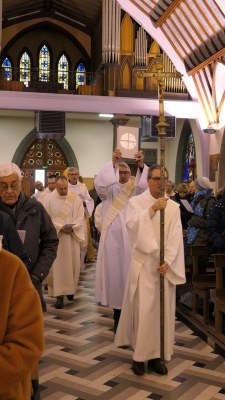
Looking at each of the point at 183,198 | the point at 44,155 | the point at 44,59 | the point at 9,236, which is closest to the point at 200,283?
the point at 9,236

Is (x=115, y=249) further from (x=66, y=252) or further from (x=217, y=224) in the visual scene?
(x=66, y=252)

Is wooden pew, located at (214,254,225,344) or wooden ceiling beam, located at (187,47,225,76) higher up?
wooden ceiling beam, located at (187,47,225,76)

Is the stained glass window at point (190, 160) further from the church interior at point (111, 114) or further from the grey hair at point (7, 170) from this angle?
the grey hair at point (7, 170)

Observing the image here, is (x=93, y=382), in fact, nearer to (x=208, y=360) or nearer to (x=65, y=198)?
(x=208, y=360)

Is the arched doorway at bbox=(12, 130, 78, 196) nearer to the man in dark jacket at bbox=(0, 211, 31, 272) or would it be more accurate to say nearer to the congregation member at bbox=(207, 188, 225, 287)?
the congregation member at bbox=(207, 188, 225, 287)

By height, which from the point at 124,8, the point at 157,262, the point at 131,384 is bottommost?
the point at 131,384

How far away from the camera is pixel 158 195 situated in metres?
4.89

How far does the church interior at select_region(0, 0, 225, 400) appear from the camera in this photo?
4.78m

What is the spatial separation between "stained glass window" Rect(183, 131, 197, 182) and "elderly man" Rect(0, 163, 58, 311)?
13.8m

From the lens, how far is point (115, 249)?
20.7 ft

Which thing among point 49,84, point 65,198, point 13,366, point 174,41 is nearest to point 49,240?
point 13,366

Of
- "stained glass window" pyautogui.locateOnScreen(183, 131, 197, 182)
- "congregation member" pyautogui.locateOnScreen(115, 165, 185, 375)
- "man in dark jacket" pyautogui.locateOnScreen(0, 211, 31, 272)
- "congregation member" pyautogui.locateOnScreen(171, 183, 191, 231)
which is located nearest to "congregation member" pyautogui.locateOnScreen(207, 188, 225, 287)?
"congregation member" pyautogui.locateOnScreen(115, 165, 185, 375)

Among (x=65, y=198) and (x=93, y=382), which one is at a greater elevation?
(x=65, y=198)

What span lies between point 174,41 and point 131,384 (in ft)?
38.6
